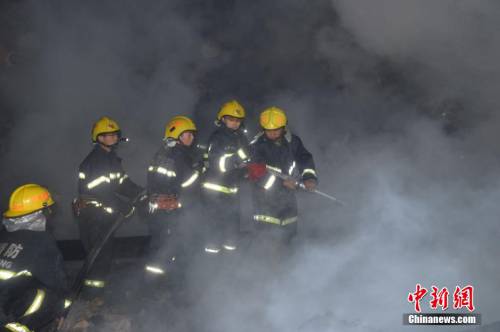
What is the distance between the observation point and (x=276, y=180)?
524cm

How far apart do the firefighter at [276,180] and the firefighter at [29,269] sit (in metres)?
2.54

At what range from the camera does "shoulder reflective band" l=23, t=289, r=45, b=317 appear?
295 centimetres

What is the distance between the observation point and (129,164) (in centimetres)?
783

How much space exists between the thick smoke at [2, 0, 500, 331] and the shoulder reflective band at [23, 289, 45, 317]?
1.73 m

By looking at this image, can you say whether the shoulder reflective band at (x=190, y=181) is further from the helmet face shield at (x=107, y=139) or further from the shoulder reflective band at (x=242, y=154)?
the helmet face shield at (x=107, y=139)

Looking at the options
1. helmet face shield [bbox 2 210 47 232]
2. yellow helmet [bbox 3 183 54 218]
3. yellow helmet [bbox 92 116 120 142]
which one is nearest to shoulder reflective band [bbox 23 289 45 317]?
helmet face shield [bbox 2 210 47 232]

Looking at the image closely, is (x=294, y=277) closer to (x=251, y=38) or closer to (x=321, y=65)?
(x=321, y=65)

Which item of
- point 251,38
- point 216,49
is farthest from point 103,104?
point 251,38

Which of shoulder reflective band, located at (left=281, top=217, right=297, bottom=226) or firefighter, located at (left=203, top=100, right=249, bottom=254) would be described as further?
shoulder reflective band, located at (left=281, top=217, right=297, bottom=226)

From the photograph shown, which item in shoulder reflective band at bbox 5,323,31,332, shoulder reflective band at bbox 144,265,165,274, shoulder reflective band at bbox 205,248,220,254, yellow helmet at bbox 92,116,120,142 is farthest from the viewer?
shoulder reflective band at bbox 205,248,220,254

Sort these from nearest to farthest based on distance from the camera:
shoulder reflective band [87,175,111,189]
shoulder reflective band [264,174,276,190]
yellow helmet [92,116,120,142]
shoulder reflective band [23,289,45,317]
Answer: shoulder reflective band [23,289,45,317]
shoulder reflective band [87,175,111,189]
yellow helmet [92,116,120,142]
shoulder reflective band [264,174,276,190]

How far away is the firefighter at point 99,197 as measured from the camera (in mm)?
4754

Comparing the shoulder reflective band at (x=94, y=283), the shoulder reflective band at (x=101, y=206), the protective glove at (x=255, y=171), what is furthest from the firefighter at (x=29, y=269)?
the protective glove at (x=255, y=171)

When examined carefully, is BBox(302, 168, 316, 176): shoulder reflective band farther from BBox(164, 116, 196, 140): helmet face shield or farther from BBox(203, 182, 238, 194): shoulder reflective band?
BBox(164, 116, 196, 140): helmet face shield
